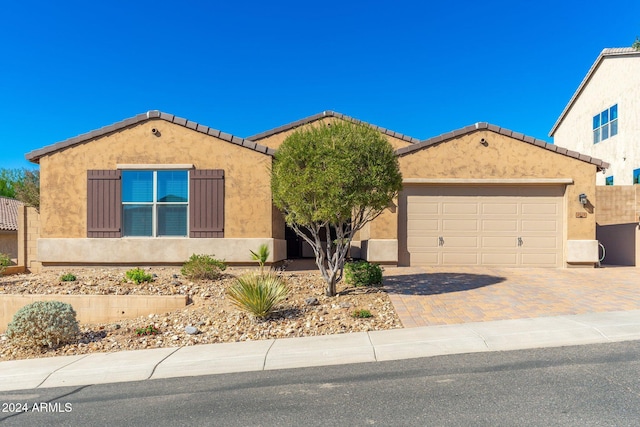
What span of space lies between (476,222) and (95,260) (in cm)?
1170

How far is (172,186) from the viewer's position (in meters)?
12.3

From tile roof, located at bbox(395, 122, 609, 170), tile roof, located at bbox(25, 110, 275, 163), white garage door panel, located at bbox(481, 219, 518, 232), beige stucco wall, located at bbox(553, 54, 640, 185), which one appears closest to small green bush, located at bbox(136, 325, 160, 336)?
tile roof, located at bbox(25, 110, 275, 163)

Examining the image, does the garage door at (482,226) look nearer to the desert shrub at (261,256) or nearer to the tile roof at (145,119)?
the desert shrub at (261,256)

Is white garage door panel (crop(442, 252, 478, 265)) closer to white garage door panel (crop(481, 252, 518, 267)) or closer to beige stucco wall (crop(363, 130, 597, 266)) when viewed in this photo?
white garage door panel (crop(481, 252, 518, 267))

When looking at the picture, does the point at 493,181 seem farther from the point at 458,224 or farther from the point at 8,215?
the point at 8,215

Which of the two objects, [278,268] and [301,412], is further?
[278,268]

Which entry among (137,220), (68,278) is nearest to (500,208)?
(137,220)

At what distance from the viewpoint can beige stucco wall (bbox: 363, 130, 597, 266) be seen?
1317 cm

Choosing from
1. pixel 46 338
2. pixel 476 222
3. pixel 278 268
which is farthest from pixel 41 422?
pixel 476 222

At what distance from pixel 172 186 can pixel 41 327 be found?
5.79 meters

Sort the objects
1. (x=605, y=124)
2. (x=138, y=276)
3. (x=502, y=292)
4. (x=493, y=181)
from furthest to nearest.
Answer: (x=605, y=124), (x=493, y=181), (x=138, y=276), (x=502, y=292)

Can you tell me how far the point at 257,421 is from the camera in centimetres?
409

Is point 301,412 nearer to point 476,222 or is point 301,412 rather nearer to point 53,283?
point 53,283

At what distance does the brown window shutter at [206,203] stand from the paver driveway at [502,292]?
514 cm
